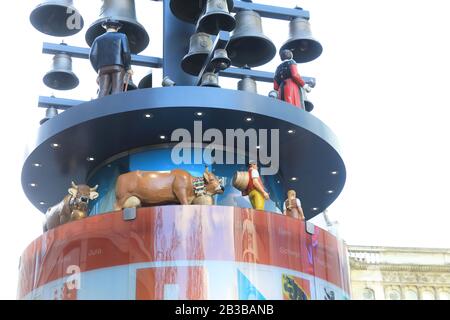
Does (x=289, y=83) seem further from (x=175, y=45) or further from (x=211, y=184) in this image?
(x=211, y=184)

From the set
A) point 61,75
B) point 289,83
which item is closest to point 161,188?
point 289,83

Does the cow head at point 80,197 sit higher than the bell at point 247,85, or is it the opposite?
the bell at point 247,85

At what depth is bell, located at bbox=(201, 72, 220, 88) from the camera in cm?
1991

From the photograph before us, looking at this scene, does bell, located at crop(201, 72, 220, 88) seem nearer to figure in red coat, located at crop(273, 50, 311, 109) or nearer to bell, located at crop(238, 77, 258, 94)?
figure in red coat, located at crop(273, 50, 311, 109)

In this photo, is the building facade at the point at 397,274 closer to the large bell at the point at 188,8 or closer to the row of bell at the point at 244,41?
the row of bell at the point at 244,41

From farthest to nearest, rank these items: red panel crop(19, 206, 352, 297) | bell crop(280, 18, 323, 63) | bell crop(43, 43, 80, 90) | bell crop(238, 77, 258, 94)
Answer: bell crop(238, 77, 258, 94) < bell crop(43, 43, 80, 90) < bell crop(280, 18, 323, 63) < red panel crop(19, 206, 352, 297)

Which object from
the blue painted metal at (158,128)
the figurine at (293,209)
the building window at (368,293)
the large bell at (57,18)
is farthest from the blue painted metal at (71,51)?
the building window at (368,293)

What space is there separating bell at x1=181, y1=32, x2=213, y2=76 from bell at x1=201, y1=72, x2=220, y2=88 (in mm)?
722

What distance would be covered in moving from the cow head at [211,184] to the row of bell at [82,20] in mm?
5387

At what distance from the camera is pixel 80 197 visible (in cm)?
1859

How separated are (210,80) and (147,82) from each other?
265 centimetres

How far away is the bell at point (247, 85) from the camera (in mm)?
23156

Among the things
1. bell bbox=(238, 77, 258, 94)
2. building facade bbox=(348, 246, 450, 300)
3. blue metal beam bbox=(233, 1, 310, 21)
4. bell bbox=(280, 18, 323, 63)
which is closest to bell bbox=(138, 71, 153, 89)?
bell bbox=(238, 77, 258, 94)
